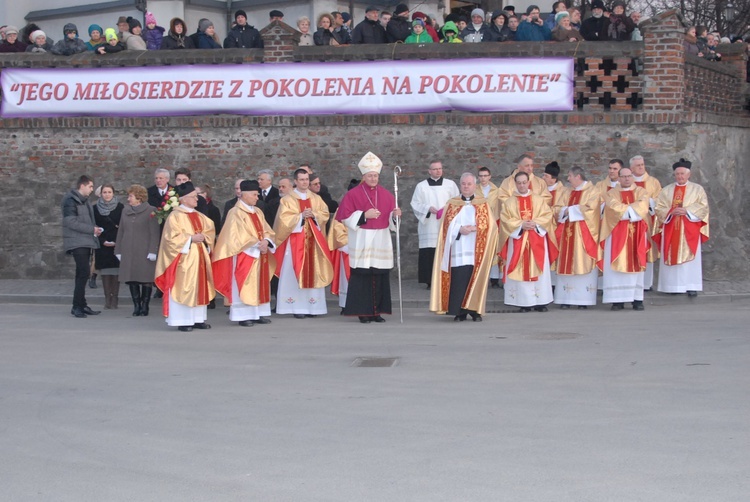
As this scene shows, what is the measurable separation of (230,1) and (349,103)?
756cm

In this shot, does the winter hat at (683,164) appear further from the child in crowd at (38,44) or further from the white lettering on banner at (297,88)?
the child in crowd at (38,44)

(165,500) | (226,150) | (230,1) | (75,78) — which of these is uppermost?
(230,1)

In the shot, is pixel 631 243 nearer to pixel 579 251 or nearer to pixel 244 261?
pixel 579 251

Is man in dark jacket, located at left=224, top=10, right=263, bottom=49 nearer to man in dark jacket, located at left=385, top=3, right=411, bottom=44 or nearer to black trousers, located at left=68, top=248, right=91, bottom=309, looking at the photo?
man in dark jacket, located at left=385, top=3, right=411, bottom=44

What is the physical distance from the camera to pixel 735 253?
56.4 feet

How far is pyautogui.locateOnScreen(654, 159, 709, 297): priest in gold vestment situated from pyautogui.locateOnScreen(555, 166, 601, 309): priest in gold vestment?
43.5 inches

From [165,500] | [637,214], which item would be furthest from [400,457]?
[637,214]

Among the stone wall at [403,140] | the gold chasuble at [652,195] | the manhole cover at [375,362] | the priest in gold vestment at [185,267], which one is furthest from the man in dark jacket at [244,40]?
the manhole cover at [375,362]

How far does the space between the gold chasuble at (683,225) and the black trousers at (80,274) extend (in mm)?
7520

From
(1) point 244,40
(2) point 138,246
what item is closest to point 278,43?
(1) point 244,40

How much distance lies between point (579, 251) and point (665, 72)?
147 inches

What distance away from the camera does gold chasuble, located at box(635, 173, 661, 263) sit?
15.7 meters

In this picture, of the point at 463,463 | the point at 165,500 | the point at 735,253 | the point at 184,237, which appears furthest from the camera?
the point at 735,253

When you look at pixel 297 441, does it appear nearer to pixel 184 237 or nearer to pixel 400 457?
pixel 400 457
